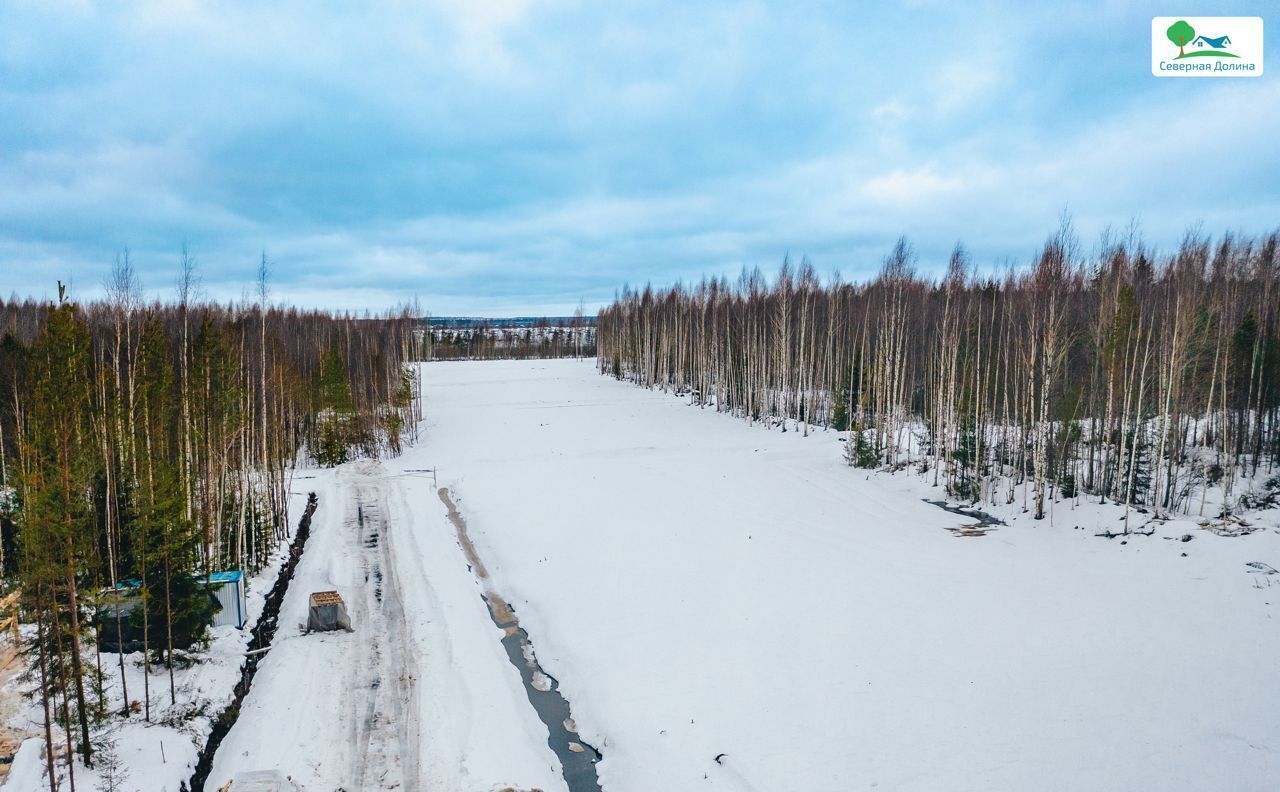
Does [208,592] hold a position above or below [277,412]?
below

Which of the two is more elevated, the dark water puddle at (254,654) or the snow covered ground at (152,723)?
the snow covered ground at (152,723)

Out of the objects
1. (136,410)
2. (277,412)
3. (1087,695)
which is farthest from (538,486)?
(1087,695)

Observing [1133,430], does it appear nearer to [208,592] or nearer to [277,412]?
[208,592]

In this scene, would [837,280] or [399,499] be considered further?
[837,280]

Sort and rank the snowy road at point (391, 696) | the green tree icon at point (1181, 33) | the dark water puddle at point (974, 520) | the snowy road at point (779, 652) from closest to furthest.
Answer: the snowy road at point (391, 696), the snowy road at point (779, 652), the green tree icon at point (1181, 33), the dark water puddle at point (974, 520)

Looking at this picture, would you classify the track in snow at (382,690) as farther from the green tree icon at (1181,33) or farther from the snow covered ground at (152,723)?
the green tree icon at (1181,33)

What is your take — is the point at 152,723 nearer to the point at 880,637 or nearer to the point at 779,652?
the point at 779,652

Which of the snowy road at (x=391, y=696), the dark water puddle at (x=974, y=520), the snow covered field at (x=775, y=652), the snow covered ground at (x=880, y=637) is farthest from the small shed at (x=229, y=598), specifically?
the dark water puddle at (x=974, y=520)

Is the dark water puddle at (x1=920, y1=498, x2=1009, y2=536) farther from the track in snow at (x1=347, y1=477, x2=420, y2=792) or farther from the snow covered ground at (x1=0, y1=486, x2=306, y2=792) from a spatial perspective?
the snow covered ground at (x1=0, y1=486, x2=306, y2=792)
